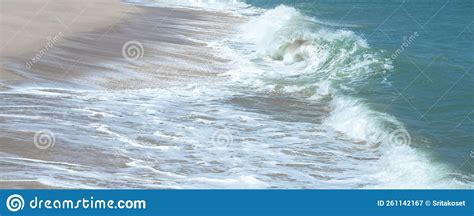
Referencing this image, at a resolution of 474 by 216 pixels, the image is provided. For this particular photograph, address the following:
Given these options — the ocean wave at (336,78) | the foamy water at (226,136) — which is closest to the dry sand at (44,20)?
the foamy water at (226,136)

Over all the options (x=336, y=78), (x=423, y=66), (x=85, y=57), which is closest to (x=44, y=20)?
(x=85, y=57)

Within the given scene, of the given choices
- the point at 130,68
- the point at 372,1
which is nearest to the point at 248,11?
the point at 372,1

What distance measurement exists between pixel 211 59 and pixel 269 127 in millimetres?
8425

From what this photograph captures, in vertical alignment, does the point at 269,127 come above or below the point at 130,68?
below

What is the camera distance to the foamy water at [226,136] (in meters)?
11.1

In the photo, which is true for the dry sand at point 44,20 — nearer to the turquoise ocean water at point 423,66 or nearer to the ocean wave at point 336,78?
the ocean wave at point 336,78

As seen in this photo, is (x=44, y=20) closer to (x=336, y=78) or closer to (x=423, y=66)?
(x=336, y=78)

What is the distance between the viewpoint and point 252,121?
14820mm

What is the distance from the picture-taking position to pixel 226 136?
534 inches

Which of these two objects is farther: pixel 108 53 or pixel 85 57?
pixel 108 53

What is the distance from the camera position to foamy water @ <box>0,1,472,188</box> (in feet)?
36.3

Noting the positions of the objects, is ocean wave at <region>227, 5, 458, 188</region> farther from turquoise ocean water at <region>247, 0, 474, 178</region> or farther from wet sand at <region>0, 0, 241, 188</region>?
wet sand at <region>0, 0, 241, 188</region>

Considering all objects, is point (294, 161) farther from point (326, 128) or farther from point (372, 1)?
point (372, 1)

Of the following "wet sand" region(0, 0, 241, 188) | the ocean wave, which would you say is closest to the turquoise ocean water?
the ocean wave
